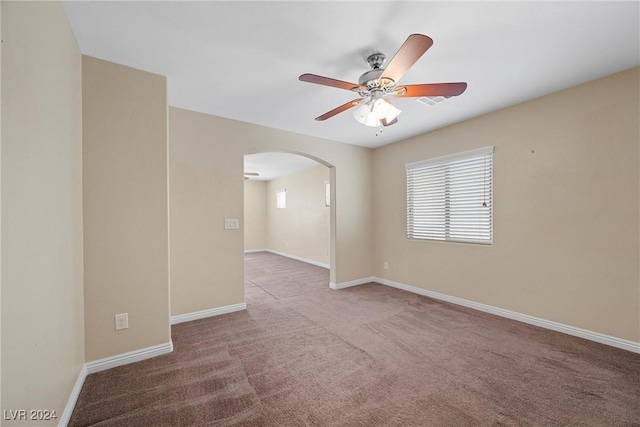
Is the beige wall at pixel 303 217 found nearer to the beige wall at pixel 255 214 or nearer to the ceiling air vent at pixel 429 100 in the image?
the beige wall at pixel 255 214

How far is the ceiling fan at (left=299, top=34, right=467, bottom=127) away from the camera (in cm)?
156

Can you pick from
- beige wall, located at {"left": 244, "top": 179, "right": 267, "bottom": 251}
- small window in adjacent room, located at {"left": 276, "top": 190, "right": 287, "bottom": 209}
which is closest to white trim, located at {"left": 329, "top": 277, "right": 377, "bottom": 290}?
small window in adjacent room, located at {"left": 276, "top": 190, "right": 287, "bottom": 209}

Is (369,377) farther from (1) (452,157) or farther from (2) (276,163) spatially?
(2) (276,163)

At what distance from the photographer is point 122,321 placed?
85.4 inches

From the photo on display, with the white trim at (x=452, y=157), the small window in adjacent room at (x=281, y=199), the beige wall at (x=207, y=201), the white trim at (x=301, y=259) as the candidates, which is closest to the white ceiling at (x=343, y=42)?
the beige wall at (x=207, y=201)

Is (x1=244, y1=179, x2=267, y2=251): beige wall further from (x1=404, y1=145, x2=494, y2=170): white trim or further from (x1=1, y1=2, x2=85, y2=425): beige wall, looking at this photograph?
(x1=1, y1=2, x2=85, y2=425): beige wall

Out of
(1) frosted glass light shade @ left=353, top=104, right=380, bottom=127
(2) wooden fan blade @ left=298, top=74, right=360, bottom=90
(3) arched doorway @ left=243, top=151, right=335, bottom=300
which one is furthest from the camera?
(3) arched doorway @ left=243, top=151, right=335, bottom=300

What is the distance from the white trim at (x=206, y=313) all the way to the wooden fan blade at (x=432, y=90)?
9.93 feet

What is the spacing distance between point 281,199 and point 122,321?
6.29m

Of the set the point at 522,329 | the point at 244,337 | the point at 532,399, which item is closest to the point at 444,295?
the point at 522,329

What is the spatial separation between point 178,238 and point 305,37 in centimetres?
245

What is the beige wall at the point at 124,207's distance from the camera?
6.75 ft

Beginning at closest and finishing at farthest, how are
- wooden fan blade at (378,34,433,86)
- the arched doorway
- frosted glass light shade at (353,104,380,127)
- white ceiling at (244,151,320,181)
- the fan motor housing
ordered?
wooden fan blade at (378,34,433,86) < the fan motor housing < frosted glass light shade at (353,104,380,127) < white ceiling at (244,151,320,181) < the arched doorway

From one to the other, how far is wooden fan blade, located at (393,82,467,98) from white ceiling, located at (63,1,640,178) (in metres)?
0.33
